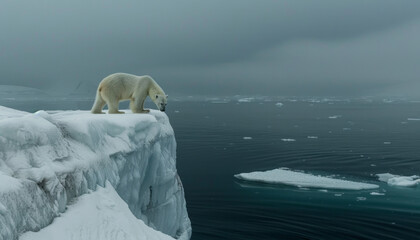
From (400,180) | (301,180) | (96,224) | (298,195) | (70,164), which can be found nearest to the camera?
(96,224)

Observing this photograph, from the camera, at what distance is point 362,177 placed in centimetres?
3036

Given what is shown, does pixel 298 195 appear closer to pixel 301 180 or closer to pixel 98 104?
pixel 301 180

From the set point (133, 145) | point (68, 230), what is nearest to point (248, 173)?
point (133, 145)

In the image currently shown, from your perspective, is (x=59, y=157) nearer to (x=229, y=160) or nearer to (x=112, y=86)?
(x=112, y=86)

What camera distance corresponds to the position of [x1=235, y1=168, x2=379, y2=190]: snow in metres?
26.9

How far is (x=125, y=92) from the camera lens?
13445mm

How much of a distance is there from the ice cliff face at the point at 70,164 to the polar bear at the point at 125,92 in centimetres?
122

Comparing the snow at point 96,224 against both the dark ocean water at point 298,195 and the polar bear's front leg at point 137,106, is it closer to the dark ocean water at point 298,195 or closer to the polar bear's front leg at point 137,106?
the polar bear's front leg at point 137,106

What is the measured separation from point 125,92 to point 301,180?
1916 cm

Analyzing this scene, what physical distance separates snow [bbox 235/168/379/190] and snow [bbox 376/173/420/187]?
1.73 m

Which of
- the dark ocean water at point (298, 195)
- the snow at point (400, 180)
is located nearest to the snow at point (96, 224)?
the dark ocean water at point (298, 195)

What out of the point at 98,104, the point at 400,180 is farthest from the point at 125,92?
the point at 400,180

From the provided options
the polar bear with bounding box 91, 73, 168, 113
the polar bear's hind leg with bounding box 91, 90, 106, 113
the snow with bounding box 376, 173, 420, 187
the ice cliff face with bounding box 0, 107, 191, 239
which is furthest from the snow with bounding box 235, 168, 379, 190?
the polar bear's hind leg with bounding box 91, 90, 106, 113

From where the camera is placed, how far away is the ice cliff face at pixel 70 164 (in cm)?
509
